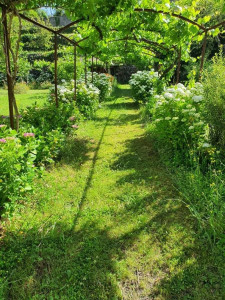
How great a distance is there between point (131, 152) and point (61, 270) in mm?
2940

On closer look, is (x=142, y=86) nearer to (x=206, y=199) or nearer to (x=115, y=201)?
(x=115, y=201)

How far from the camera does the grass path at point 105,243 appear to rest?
1861 millimetres

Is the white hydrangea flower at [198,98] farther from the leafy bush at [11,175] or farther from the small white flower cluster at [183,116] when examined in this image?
the leafy bush at [11,175]

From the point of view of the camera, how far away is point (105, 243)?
233 cm

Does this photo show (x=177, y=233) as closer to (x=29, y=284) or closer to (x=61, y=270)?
(x=61, y=270)

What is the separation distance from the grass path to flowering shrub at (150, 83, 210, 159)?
0.57m

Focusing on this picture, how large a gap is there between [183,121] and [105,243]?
224 cm

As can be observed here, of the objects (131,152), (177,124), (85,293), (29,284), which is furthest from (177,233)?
(131,152)

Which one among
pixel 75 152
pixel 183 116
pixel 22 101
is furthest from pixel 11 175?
pixel 22 101

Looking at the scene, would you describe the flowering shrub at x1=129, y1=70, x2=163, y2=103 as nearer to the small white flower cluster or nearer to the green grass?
the green grass

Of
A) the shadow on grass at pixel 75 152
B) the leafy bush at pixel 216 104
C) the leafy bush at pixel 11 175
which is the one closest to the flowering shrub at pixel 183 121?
the leafy bush at pixel 216 104

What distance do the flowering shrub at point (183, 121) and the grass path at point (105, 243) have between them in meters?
0.57

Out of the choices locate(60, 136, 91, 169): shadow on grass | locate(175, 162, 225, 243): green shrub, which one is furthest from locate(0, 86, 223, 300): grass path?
locate(60, 136, 91, 169): shadow on grass

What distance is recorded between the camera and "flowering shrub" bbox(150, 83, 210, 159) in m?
3.51
